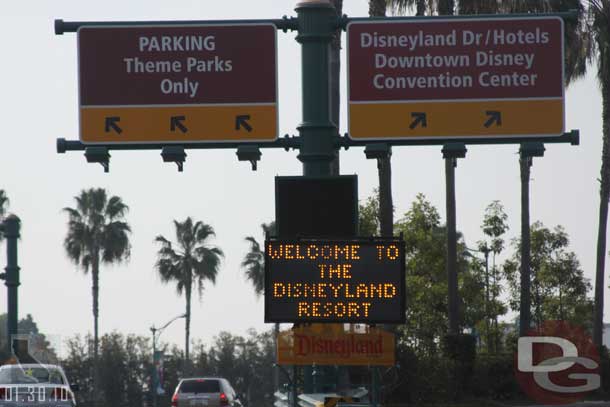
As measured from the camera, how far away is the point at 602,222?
159 ft

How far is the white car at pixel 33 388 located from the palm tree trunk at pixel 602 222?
2358 cm

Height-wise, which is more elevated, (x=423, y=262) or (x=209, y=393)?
(x=423, y=262)

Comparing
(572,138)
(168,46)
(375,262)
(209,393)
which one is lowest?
(209,393)

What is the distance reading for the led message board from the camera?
14758 mm

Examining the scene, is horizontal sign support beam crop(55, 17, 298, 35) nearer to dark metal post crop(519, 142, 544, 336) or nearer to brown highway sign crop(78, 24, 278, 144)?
brown highway sign crop(78, 24, 278, 144)

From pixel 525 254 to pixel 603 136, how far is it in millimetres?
5256

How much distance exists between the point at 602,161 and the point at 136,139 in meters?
34.5

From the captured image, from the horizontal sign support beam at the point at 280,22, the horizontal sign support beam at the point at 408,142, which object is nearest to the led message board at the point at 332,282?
the horizontal sign support beam at the point at 408,142

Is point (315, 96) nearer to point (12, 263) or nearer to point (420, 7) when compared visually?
point (12, 263)

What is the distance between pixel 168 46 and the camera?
17.0m

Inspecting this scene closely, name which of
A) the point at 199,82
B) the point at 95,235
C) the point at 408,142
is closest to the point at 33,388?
the point at 199,82

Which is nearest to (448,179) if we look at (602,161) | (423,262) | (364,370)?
(602,161)

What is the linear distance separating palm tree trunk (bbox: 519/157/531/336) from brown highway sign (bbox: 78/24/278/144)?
30101 mm

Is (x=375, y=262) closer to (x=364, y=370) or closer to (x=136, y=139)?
(x=136, y=139)
